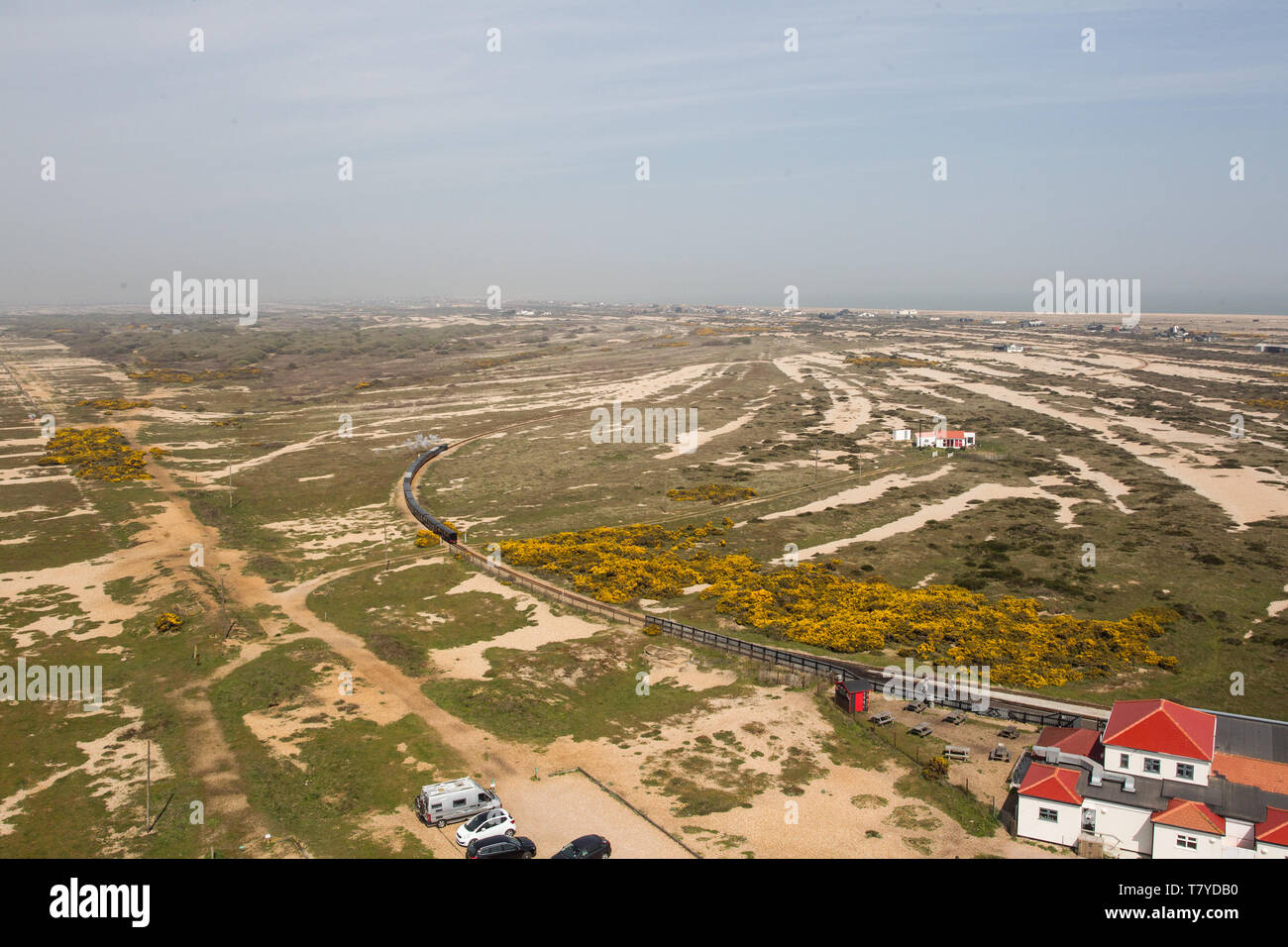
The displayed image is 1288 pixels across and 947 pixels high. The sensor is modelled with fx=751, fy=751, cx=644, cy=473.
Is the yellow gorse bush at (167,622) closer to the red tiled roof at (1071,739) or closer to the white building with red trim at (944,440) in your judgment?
the red tiled roof at (1071,739)

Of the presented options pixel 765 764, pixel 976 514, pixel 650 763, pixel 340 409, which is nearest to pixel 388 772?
pixel 650 763

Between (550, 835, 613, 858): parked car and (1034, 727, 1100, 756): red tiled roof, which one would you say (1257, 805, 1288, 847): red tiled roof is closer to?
(1034, 727, 1100, 756): red tiled roof

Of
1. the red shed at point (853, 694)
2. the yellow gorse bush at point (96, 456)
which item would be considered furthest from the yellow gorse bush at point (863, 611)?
the yellow gorse bush at point (96, 456)

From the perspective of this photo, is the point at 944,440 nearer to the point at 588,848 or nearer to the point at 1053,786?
the point at 1053,786

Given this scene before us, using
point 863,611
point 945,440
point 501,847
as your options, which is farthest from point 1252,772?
point 945,440
